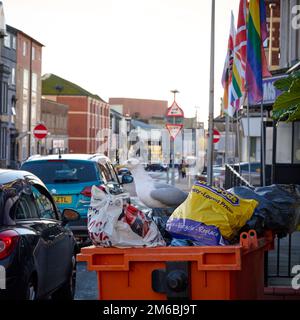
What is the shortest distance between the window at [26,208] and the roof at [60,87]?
11993cm

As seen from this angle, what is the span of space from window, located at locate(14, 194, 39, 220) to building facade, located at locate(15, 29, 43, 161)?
70773 millimetres

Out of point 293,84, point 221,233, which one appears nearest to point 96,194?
point 221,233

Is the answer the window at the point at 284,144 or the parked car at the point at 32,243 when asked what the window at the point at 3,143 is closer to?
the window at the point at 284,144

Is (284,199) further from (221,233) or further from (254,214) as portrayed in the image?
(221,233)

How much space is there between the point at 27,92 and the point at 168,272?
83661 mm

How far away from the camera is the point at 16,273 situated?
7094 millimetres

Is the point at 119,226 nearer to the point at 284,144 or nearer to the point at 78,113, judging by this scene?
the point at 284,144

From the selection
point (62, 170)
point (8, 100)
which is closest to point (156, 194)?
point (62, 170)

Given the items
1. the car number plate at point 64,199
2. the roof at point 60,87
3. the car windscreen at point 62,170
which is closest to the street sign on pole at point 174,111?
the car windscreen at point 62,170

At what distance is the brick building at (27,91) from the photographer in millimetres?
84125

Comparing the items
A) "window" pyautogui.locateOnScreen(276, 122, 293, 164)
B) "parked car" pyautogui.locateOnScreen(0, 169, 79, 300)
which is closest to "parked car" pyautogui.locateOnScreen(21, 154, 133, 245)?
"parked car" pyautogui.locateOnScreen(0, 169, 79, 300)
